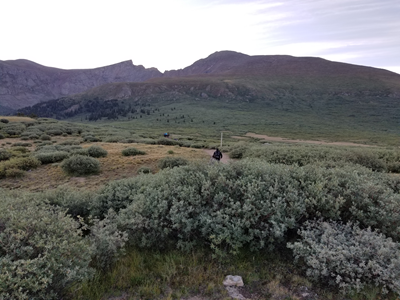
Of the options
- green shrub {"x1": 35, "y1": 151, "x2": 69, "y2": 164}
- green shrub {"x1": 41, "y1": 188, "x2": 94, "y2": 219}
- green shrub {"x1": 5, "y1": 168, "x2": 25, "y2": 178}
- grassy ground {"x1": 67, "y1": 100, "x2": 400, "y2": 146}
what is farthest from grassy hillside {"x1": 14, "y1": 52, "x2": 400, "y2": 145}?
green shrub {"x1": 41, "y1": 188, "x2": 94, "y2": 219}

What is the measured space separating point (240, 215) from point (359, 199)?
98.8 inches

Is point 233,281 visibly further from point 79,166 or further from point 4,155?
point 4,155

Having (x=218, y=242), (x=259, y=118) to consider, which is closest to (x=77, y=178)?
(x=218, y=242)

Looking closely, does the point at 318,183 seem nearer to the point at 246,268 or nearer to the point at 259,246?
the point at 259,246

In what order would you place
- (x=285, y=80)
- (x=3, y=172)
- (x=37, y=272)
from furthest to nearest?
1. (x=285, y=80)
2. (x=3, y=172)
3. (x=37, y=272)

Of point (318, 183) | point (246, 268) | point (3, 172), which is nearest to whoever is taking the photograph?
point (246, 268)

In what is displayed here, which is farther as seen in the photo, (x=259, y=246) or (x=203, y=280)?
(x=259, y=246)

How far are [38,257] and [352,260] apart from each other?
4420 millimetres

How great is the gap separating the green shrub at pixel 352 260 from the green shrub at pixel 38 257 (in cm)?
344

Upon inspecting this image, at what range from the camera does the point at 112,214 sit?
5086 mm

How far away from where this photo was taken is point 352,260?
350 cm

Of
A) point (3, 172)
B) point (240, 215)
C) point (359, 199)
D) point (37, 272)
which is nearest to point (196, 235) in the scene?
point (240, 215)

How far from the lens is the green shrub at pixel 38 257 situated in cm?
265

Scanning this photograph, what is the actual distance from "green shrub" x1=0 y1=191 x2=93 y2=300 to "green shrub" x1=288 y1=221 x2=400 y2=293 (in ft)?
11.3
